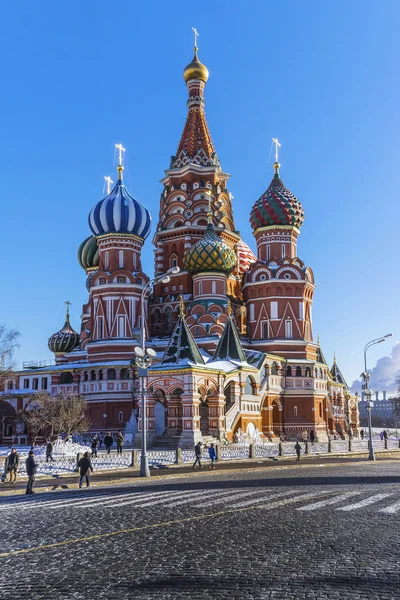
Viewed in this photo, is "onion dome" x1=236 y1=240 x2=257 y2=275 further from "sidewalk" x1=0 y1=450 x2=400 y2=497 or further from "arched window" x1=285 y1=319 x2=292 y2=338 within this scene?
"sidewalk" x1=0 y1=450 x2=400 y2=497

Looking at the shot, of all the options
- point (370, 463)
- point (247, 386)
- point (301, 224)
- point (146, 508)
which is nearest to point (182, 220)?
point (301, 224)

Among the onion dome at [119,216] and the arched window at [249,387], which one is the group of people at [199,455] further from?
the onion dome at [119,216]

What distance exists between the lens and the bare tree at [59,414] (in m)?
41.9

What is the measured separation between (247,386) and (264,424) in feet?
16.3

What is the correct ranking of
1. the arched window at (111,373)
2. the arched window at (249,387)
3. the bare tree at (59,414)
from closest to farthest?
the bare tree at (59,414) → the arched window at (249,387) → the arched window at (111,373)

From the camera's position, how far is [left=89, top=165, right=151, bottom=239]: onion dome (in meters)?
52.4

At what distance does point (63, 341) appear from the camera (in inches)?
2415

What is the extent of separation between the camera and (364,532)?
10.9 meters

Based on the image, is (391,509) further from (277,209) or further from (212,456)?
(277,209)

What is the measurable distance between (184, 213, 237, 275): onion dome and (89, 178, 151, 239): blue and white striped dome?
465 cm

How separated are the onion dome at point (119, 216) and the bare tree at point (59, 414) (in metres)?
13.1

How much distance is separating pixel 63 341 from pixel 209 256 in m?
18.1

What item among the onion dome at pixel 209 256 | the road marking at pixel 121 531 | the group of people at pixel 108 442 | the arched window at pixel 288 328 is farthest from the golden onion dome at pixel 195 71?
the road marking at pixel 121 531

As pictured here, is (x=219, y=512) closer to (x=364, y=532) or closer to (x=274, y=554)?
(x=364, y=532)
